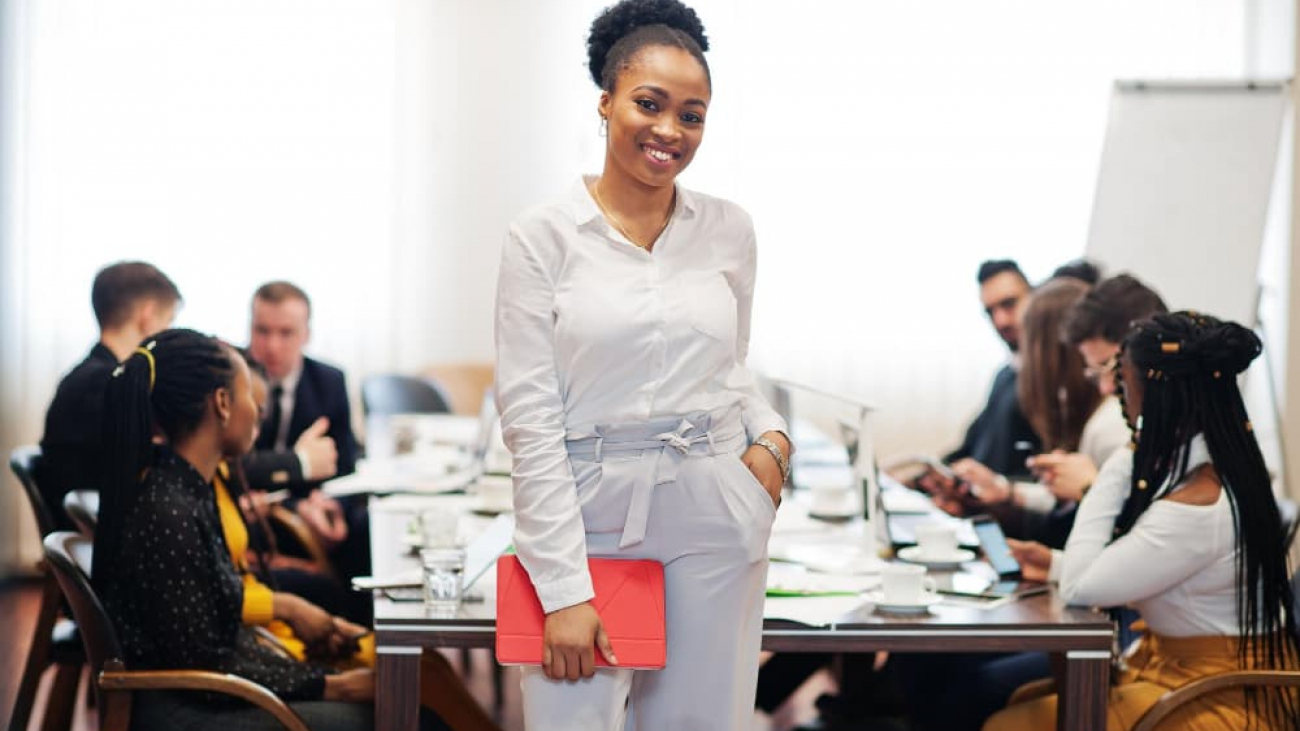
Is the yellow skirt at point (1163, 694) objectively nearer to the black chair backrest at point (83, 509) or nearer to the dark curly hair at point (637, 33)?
the dark curly hair at point (637, 33)

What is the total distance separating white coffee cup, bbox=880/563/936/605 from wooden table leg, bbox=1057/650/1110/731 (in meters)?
0.25

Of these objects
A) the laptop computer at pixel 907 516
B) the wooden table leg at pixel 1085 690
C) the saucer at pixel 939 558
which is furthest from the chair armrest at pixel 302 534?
the wooden table leg at pixel 1085 690

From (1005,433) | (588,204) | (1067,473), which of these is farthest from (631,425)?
(1005,433)

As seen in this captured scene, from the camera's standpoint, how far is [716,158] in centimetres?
642

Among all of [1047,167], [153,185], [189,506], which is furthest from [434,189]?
[189,506]

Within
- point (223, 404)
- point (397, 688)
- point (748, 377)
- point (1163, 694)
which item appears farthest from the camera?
point (223, 404)

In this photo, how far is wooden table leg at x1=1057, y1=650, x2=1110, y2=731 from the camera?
2.34m

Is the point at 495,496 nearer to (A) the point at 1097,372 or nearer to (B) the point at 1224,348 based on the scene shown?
(A) the point at 1097,372

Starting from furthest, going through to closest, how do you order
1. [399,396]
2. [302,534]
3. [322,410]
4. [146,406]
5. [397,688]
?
[399,396] < [322,410] < [302,534] < [146,406] < [397,688]

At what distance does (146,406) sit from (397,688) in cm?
71

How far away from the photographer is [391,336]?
6492mm

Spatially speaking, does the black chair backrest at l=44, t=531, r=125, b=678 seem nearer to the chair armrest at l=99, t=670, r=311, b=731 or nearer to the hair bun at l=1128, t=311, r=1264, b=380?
the chair armrest at l=99, t=670, r=311, b=731

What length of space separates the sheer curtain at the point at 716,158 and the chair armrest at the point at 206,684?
401 centimetres

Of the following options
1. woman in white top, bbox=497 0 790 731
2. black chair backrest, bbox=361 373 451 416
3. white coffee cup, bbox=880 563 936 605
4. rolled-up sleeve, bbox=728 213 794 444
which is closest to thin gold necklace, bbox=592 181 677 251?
woman in white top, bbox=497 0 790 731
